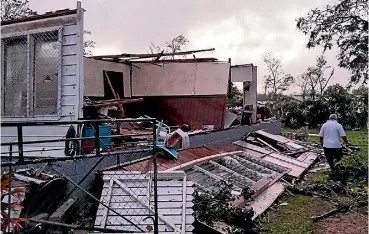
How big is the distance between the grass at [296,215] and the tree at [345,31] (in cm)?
532

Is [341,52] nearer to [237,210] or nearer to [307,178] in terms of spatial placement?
[307,178]

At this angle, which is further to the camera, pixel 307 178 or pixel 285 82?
pixel 285 82

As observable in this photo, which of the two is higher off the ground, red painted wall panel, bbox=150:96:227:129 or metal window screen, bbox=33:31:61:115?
metal window screen, bbox=33:31:61:115

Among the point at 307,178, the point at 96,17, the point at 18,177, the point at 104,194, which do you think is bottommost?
the point at 307,178

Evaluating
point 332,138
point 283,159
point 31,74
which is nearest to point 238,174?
point 332,138

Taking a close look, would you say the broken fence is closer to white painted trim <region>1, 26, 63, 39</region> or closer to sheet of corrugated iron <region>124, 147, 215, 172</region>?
sheet of corrugated iron <region>124, 147, 215, 172</region>

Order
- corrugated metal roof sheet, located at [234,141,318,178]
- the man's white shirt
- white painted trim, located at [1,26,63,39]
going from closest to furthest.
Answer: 1. white painted trim, located at [1,26,63,39]
2. the man's white shirt
3. corrugated metal roof sheet, located at [234,141,318,178]

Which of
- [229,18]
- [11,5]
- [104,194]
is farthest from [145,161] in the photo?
[11,5]

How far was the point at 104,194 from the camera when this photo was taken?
523cm

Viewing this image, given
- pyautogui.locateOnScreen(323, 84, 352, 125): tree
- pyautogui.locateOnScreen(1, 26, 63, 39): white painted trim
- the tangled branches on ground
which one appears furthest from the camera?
pyautogui.locateOnScreen(323, 84, 352, 125): tree

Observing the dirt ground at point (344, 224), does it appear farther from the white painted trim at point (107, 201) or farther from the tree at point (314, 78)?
the tree at point (314, 78)

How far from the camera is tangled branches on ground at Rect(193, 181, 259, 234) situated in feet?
16.4

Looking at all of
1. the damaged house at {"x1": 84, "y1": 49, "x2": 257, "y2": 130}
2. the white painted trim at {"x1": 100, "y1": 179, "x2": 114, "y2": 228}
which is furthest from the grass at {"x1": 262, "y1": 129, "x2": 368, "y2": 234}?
the damaged house at {"x1": 84, "y1": 49, "x2": 257, "y2": 130}

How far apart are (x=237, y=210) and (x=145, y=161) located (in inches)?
74.8
